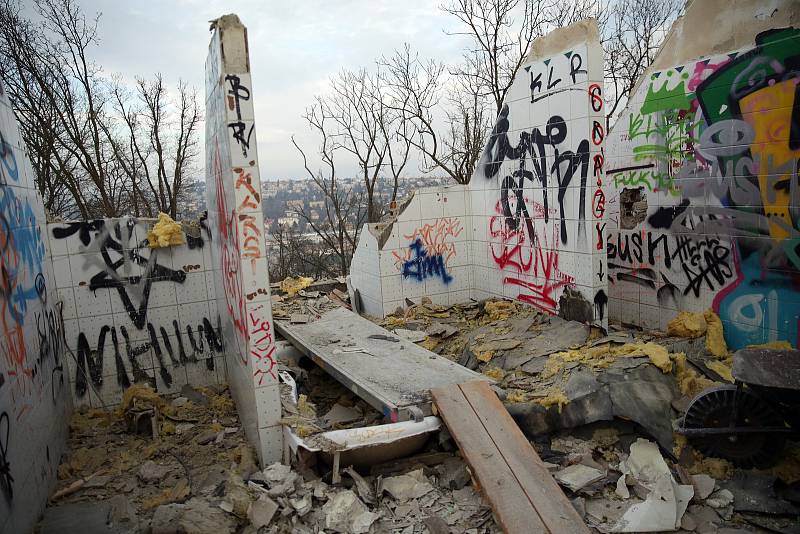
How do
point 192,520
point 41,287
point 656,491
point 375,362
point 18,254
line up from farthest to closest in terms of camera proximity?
point 375,362, point 41,287, point 18,254, point 656,491, point 192,520

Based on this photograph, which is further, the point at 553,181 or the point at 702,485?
the point at 553,181

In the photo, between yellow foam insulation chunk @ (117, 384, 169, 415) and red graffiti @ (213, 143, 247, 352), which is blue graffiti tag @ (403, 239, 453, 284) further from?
yellow foam insulation chunk @ (117, 384, 169, 415)

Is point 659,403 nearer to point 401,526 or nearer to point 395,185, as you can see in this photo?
point 401,526

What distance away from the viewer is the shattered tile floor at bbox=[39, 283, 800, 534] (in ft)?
13.2

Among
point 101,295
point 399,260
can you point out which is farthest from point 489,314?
point 101,295

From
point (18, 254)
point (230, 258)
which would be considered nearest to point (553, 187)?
point (230, 258)

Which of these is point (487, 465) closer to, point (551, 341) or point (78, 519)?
point (551, 341)

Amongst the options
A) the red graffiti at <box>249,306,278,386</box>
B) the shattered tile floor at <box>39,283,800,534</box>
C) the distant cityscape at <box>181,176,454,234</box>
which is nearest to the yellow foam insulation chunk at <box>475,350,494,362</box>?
the shattered tile floor at <box>39,283,800,534</box>

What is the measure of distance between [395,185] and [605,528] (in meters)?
16.8

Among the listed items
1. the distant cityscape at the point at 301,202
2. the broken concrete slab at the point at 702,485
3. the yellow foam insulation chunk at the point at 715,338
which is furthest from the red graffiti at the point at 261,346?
the distant cityscape at the point at 301,202

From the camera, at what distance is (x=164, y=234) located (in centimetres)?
662

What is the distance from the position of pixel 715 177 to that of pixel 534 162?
2.10 metres

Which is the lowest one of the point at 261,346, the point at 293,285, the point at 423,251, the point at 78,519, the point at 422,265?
the point at 78,519

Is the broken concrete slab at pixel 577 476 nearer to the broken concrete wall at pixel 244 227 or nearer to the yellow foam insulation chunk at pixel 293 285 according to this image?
the broken concrete wall at pixel 244 227
